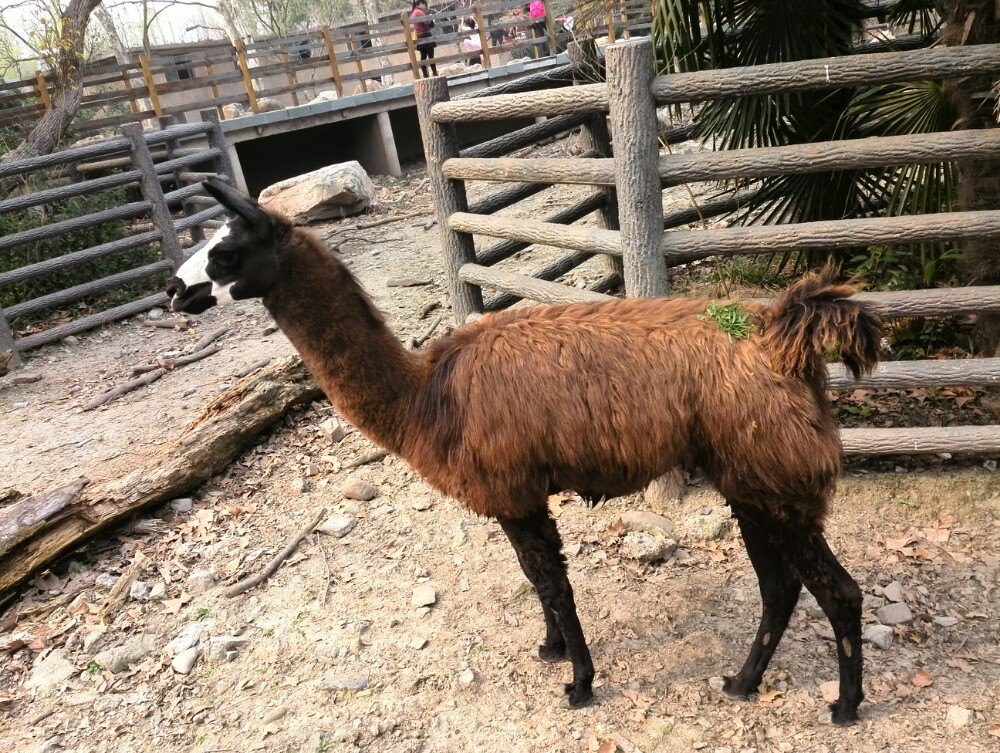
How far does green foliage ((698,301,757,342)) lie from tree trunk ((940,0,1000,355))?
2.49 metres

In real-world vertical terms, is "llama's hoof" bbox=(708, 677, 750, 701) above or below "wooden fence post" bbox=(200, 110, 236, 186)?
below

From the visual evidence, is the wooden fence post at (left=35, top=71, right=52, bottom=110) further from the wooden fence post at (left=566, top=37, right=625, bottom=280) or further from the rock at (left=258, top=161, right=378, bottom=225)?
the wooden fence post at (left=566, top=37, right=625, bottom=280)

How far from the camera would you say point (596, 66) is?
6.43 meters

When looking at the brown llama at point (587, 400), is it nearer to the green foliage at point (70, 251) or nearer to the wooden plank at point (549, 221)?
the wooden plank at point (549, 221)

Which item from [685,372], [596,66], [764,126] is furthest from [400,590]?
Answer: [596,66]

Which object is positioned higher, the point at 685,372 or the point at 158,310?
the point at 685,372

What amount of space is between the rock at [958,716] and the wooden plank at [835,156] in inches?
99.8

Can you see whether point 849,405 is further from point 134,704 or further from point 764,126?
point 134,704

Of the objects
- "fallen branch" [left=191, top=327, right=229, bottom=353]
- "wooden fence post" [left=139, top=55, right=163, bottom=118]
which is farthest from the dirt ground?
"wooden fence post" [left=139, top=55, right=163, bottom=118]

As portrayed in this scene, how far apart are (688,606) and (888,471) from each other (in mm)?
1566

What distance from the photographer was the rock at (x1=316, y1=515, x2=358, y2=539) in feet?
16.6

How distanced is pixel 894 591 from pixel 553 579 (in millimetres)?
1765

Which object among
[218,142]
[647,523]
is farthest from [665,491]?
[218,142]

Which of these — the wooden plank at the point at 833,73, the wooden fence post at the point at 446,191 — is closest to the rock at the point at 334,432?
the wooden fence post at the point at 446,191
